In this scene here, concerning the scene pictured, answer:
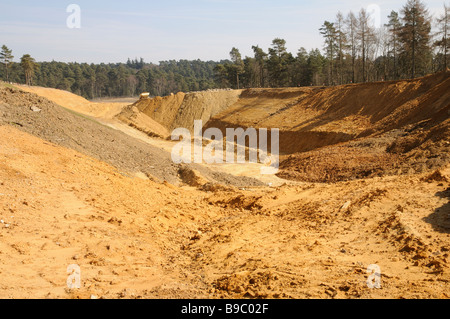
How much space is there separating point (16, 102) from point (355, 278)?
53.3ft

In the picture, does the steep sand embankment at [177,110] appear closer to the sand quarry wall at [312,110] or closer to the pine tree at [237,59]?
the sand quarry wall at [312,110]

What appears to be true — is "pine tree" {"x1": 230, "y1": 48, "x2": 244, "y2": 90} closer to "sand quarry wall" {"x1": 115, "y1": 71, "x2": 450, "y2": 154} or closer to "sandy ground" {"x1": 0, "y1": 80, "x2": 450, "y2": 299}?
"sand quarry wall" {"x1": 115, "y1": 71, "x2": 450, "y2": 154}

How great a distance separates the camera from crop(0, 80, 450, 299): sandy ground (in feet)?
20.7

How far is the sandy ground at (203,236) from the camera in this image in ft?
20.7

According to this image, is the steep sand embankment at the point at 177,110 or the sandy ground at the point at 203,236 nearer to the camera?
the sandy ground at the point at 203,236

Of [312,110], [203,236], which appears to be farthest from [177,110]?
[203,236]

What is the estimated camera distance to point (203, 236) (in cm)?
1003

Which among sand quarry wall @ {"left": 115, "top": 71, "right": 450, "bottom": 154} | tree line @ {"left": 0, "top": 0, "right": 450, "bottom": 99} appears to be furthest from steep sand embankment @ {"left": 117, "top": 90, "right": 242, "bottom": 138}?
tree line @ {"left": 0, "top": 0, "right": 450, "bottom": 99}

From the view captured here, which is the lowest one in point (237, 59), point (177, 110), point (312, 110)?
point (312, 110)

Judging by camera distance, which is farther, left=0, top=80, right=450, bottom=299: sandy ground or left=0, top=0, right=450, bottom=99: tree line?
left=0, top=0, right=450, bottom=99: tree line

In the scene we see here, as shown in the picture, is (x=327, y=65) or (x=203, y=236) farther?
(x=327, y=65)

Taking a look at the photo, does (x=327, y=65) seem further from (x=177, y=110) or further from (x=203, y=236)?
(x=203, y=236)

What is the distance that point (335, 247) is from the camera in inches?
332

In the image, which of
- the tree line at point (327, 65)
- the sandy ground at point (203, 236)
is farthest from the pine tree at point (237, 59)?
the sandy ground at point (203, 236)
